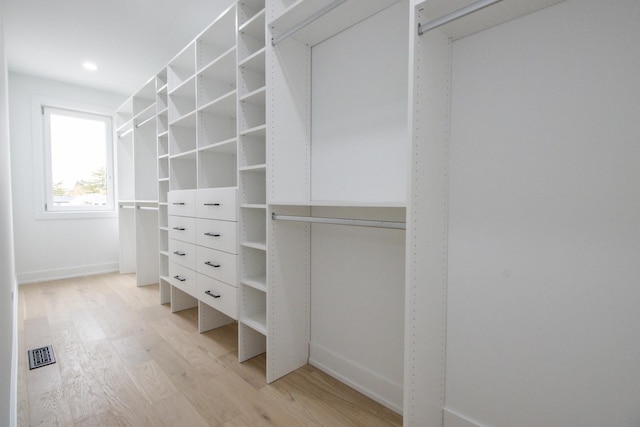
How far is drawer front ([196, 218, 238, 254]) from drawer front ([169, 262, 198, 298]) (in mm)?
350

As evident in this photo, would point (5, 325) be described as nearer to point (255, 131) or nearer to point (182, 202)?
point (182, 202)

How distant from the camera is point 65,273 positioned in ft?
14.1

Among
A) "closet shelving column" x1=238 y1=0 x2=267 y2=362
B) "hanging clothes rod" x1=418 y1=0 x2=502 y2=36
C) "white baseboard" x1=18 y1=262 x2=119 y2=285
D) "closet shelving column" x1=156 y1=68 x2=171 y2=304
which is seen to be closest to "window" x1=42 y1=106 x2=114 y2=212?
"white baseboard" x1=18 y1=262 x2=119 y2=285

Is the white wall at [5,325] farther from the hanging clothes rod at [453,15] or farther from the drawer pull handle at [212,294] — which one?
the hanging clothes rod at [453,15]

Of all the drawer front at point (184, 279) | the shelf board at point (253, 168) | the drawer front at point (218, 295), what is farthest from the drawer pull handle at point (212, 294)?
the shelf board at point (253, 168)

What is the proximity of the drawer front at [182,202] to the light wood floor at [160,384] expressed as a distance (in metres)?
1.00

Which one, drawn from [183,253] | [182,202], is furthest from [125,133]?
[183,253]

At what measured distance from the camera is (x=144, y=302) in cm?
334

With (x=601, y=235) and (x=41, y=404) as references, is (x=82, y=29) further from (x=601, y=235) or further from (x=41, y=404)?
(x=601, y=235)

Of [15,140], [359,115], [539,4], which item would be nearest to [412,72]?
[539,4]

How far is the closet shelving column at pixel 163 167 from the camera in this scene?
124 inches

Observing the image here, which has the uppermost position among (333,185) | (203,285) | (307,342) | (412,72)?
(412,72)

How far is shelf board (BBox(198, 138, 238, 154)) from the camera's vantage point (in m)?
2.23

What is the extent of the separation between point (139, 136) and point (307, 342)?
11.0 ft
